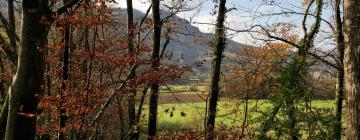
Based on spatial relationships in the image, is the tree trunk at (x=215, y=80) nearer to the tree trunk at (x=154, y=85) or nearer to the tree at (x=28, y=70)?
the tree trunk at (x=154, y=85)

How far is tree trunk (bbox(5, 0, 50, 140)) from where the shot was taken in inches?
249

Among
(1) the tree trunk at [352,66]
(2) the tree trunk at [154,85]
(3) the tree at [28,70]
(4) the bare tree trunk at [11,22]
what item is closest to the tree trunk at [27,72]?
(3) the tree at [28,70]

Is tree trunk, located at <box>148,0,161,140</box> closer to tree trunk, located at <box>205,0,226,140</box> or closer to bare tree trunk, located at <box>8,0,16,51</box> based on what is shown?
tree trunk, located at <box>205,0,226,140</box>

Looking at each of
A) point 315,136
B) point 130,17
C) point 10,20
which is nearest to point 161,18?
point 130,17

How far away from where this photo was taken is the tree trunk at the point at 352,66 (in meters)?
5.97

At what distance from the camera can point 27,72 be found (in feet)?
20.9

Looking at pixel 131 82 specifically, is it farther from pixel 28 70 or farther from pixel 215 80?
pixel 215 80

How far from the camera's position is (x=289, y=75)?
12.2 m

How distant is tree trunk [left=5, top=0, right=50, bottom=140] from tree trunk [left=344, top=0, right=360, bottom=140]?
4641 millimetres

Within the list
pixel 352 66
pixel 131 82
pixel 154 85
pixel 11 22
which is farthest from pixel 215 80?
pixel 352 66

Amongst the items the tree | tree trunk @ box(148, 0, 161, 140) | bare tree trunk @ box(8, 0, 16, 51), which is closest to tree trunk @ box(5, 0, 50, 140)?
the tree

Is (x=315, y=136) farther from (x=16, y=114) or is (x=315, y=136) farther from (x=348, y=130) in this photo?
(x=16, y=114)

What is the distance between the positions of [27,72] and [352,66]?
497 cm

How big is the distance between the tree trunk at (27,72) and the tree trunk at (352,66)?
4.64m
